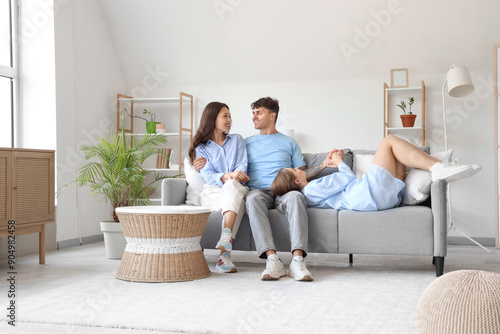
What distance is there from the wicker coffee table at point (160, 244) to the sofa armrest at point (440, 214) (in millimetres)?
1337

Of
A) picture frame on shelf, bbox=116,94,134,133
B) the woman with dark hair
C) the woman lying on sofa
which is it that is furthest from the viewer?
picture frame on shelf, bbox=116,94,134,133

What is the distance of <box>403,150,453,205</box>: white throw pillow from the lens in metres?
3.33

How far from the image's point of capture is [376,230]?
10.8ft

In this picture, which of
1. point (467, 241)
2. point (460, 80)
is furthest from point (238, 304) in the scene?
point (467, 241)

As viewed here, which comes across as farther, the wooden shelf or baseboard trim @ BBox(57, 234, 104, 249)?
the wooden shelf

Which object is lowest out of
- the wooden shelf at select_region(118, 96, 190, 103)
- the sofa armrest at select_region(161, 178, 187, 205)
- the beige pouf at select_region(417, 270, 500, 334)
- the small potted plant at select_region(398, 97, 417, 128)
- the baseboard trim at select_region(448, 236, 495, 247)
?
the baseboard trim at select_region(448, 236, 495, 247)

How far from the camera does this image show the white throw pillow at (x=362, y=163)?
375 centimetres

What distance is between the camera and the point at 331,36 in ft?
17.0

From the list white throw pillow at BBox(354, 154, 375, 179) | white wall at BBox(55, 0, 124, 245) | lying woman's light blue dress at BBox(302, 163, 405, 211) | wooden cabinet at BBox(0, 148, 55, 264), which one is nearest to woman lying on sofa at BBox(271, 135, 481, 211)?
lying woman's light blue dress at BBox(302, 163, 405, 211)

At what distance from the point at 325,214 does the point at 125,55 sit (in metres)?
3.28

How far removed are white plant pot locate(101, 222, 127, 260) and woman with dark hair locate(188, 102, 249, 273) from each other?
0.74m

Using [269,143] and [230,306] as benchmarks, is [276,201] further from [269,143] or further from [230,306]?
[230,306]

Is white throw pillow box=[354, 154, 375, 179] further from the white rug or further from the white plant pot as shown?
the white plant pot

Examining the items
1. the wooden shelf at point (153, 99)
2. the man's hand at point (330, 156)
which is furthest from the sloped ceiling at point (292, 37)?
the man's hand at point (330, 156)
